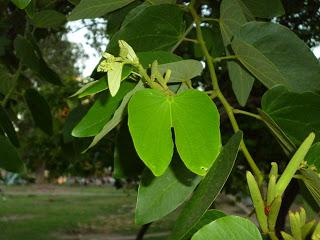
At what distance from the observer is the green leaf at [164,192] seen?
2.09 ft

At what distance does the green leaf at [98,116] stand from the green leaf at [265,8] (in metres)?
0.47

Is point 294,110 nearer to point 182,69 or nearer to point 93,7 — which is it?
point 182,69

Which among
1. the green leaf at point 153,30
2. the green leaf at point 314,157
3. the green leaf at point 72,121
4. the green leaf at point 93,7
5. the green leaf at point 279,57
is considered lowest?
the green leaf at point 72,121

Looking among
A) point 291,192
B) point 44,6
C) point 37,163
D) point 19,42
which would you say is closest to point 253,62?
point 19,42

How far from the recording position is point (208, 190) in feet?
1.77

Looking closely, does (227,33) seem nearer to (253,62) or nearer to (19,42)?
(253,62)

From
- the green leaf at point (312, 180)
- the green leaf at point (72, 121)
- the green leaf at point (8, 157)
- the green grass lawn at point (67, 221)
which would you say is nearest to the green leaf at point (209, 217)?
the green leaf at point (312, 180)

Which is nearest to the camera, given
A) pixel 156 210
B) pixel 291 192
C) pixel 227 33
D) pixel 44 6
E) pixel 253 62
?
pixel 156 210

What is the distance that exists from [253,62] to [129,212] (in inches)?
420

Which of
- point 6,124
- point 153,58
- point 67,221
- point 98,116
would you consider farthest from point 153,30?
point 67,221

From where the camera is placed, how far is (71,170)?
438cm

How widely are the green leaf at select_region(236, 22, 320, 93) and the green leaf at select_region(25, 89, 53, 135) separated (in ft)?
2.33

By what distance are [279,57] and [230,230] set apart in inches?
15.8

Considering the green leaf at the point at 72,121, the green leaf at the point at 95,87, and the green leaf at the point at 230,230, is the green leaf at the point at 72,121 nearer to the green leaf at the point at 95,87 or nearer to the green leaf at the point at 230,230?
the green leaf at the point at 95,87
